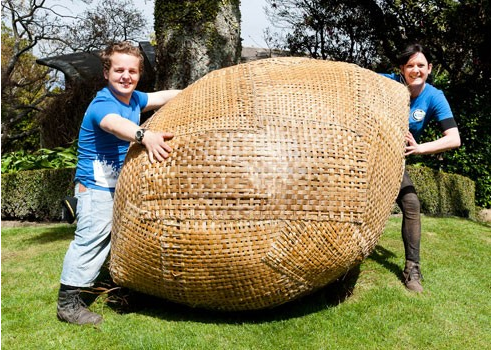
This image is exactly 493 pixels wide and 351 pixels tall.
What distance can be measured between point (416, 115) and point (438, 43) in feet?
30.1

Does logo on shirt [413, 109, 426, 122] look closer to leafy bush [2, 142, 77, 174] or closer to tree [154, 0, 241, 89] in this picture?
tree [154, 0, 241, 89]

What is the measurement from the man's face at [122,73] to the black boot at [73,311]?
1550 millimetres

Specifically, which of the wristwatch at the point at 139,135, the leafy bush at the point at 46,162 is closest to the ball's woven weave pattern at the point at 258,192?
the wristwatch at the point at 139,135

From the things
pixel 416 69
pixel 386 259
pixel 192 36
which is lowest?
pixel 386 259

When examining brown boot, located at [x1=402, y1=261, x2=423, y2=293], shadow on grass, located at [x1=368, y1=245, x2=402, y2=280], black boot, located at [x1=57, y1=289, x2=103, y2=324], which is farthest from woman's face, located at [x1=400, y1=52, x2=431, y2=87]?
black boot, located at [x1=57, y1=289, x2=103, y2=324]

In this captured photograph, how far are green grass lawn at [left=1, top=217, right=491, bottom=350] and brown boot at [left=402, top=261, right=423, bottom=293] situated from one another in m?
0.09

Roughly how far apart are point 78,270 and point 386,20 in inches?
461

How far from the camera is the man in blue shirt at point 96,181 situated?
10.6 ft

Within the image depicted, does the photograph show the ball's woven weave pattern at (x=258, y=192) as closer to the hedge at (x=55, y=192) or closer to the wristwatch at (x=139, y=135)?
the wristwatch at (x=139, y=135)

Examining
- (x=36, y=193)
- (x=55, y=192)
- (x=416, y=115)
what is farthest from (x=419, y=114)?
(x=36, y=193)

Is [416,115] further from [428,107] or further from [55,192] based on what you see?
[55,192]

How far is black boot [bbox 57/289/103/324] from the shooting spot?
3.26m

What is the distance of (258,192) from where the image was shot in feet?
8.90

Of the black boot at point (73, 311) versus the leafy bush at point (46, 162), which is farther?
the leafy bush at point (46, 162)
